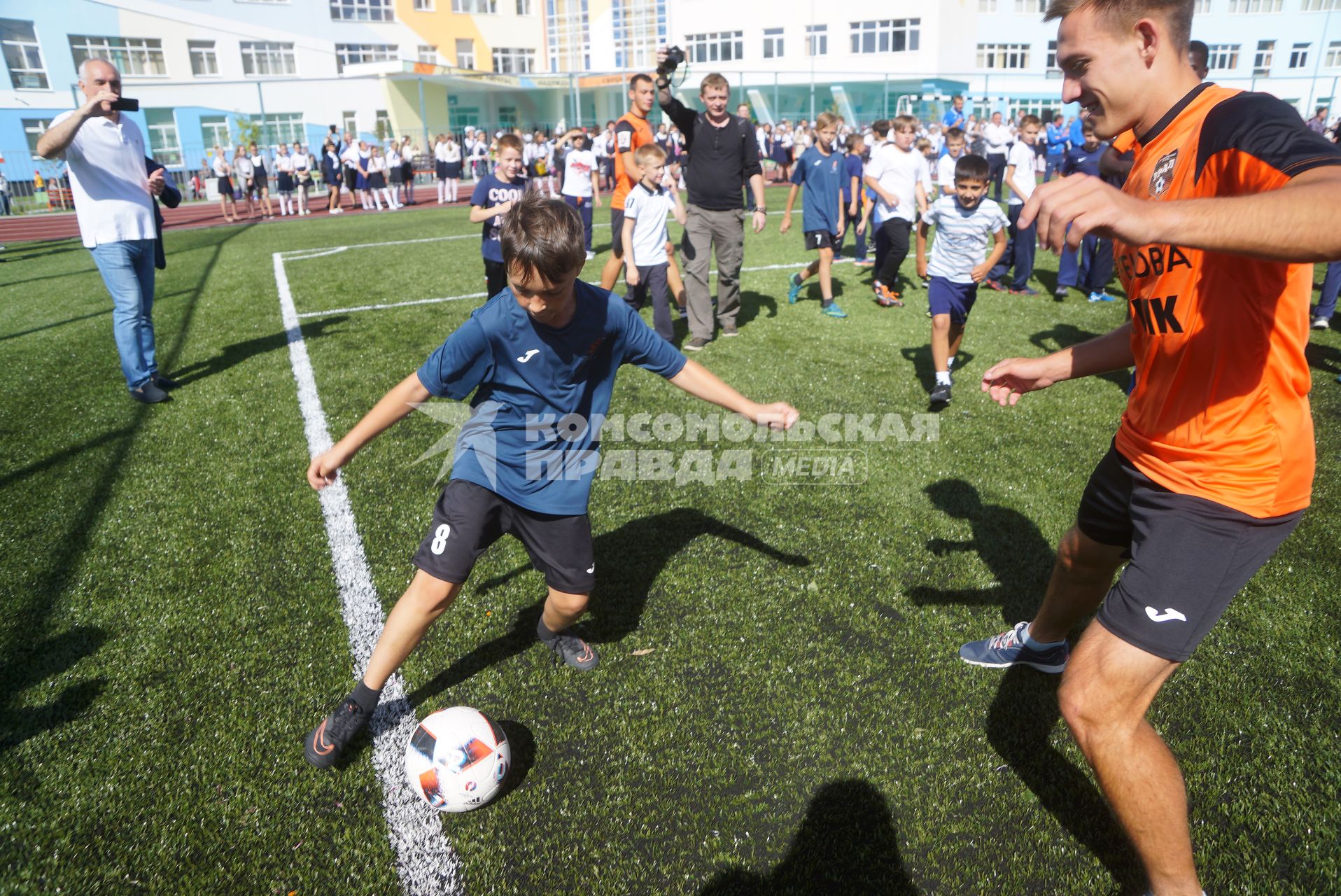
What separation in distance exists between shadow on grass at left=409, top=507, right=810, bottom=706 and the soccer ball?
0.52m

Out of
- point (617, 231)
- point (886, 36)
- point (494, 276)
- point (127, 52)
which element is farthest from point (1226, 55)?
point (127, 52)

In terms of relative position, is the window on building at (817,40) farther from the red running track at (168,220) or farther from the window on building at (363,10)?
the red running track at (168,220)

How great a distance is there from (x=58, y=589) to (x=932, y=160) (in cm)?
2271

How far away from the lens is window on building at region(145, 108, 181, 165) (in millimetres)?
34812

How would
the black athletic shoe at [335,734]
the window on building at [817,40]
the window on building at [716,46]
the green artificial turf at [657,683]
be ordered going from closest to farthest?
1. the green artificial turf at [657,683]
2. the black athletic shoe at [335,734]
3. the window on building at [817,40]
4. the window on building at [716,46]

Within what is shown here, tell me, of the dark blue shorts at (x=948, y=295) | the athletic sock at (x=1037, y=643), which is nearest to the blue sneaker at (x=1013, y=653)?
the athletic sock at (x=1037, y=643)

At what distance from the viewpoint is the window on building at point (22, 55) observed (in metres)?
36.1

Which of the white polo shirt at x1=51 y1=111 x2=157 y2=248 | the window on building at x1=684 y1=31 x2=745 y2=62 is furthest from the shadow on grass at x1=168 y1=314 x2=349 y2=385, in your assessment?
the window on building at x1=684 y1=31 x2=745 y2=62

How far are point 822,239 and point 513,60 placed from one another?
180ft

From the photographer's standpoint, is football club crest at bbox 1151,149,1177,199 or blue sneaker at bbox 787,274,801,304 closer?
football club crest at bbox 1151,149,1177,199

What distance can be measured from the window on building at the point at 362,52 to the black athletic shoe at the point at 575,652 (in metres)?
51.8

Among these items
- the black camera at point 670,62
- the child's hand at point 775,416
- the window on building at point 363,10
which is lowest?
the child's hand at point 775,416

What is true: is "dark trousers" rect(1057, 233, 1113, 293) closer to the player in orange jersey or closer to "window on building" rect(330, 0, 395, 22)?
the player in orange jersey

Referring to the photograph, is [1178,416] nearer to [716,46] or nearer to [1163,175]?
[1163,175]
